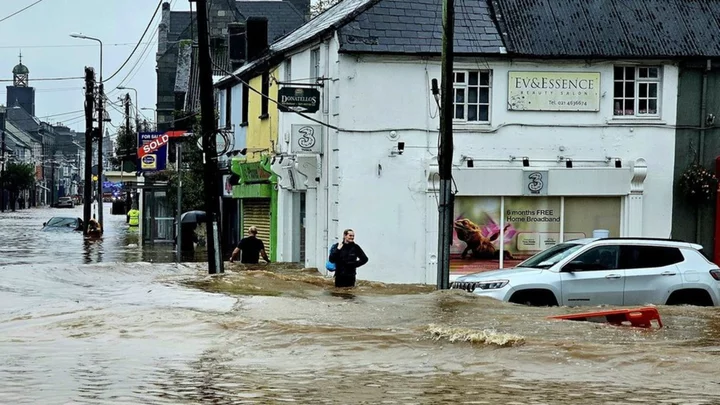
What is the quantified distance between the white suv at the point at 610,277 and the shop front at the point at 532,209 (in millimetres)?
7073

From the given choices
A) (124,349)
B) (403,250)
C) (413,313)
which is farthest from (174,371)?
(403,250)

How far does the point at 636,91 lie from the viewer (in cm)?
2630

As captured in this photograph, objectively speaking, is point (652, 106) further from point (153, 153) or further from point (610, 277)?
point (153, 153)

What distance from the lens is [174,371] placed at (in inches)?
459

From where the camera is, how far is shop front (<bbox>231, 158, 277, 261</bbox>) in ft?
104

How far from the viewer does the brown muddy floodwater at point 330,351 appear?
10484 mm

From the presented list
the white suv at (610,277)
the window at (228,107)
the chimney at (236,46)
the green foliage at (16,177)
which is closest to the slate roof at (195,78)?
the chimney at (236,46)

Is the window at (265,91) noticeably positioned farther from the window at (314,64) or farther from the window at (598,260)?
the window at (598,260)

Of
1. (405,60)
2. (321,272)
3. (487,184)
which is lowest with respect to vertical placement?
(321,272)

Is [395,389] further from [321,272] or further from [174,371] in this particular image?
[321,272]

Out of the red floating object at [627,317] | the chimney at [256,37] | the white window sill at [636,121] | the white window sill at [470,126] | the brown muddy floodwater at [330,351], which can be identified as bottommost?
the brown muddy floodwater at [330,351]

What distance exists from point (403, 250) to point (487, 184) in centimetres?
239

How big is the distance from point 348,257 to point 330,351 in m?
7.05

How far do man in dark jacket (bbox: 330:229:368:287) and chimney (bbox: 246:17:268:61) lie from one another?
613 inches
